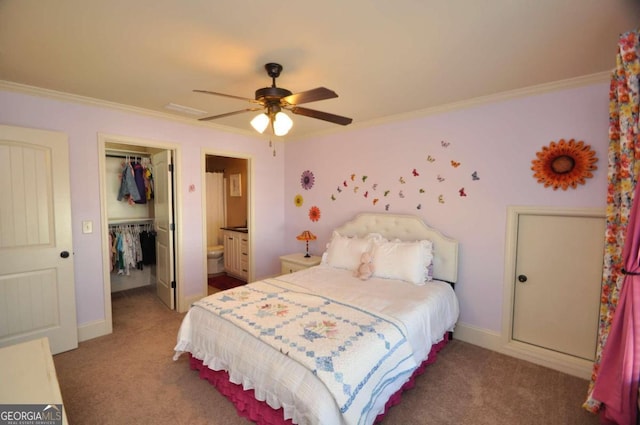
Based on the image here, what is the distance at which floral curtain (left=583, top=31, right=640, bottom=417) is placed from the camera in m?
1.59

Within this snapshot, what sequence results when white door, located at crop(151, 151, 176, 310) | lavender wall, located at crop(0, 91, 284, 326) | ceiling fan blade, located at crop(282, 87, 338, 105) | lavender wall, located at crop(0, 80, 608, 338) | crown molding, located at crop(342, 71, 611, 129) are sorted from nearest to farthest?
ceiling fan blade, located at crop(282, 87, 338, 105) → crown molding, located at crop(342, 71, 611, 129) → lavender wall, located at crop(0, 80, 608, 338) → lavender wall, located at crop(0, 91, 284, 326) → white door, located at crop(151, 151, 176, 310)

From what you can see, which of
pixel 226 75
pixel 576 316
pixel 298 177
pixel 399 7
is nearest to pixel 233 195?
pixel 298 177

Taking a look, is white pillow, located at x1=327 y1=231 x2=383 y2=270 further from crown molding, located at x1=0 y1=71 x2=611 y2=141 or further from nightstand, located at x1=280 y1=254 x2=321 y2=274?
crown molding, located at x1=0 y1=71 x2=611 y2=141

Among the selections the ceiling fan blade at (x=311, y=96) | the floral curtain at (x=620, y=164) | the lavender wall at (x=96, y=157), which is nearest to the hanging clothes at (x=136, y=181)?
the lavender wall at (x=96, y=157)

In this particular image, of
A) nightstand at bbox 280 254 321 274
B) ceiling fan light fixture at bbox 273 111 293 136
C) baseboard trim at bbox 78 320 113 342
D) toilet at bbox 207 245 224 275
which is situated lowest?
baseboard trim at bbox 78 320 113 342

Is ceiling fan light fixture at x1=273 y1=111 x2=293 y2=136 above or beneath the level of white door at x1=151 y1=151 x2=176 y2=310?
above

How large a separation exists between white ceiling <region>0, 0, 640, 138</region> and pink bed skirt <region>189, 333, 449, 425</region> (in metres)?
2.30

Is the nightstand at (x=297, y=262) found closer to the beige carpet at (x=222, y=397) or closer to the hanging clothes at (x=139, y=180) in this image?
the beige carpet at (x=222, y=397)

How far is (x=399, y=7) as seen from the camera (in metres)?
1.57

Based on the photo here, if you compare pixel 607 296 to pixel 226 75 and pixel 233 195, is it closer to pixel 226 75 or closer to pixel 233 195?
pixel 226 75

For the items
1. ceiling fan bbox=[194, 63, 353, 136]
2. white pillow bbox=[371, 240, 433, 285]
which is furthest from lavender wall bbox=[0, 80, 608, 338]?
ceiling fan bbox=[194, 63, 353, 136]

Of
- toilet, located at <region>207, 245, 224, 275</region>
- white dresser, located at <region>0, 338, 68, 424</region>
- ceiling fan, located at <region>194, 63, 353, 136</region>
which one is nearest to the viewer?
white dresser, located at <region>0, 338, 68, 424</region>

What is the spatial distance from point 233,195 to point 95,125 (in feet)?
9.98

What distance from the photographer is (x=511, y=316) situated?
2.89 meters
